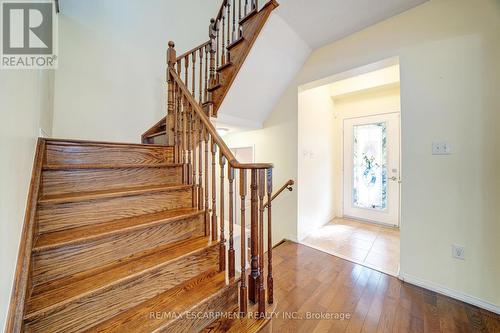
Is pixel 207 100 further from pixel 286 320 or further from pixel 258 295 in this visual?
pixel 286 320

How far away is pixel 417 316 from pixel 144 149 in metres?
2.60

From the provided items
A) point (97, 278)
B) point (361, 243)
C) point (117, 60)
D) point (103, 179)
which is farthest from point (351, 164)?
point (117, 60)

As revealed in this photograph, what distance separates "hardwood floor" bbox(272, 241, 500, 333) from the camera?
1411 millimetres

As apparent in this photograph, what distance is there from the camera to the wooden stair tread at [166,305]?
94cm

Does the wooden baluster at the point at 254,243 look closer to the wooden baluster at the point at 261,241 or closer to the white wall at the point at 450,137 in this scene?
the wooden baluster at the point at 261,241

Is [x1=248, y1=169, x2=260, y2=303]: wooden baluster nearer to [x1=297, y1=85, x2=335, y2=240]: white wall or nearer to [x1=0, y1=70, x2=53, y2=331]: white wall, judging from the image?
[x1=0, y1=70, x2=53, y2=331]: white wall

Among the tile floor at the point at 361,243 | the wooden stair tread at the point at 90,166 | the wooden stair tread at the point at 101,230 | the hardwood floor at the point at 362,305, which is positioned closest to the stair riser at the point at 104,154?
the wooden stair tread at the point at 90,166

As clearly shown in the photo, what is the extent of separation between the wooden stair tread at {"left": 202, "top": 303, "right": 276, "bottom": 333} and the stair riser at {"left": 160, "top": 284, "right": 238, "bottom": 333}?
0.04m

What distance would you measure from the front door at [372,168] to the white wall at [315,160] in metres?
0.34

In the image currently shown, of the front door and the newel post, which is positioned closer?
the newel post

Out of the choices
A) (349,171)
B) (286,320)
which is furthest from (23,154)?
(349,171)

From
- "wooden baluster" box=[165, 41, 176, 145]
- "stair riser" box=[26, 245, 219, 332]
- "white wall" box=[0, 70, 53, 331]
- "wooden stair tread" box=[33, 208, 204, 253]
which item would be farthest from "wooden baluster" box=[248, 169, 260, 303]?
"wooden baluster" box=[165, 41, 176, 145]

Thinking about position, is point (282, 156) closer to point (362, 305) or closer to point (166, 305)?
point (362, 305)

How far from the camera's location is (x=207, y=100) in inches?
99.2
